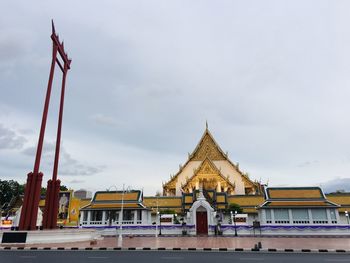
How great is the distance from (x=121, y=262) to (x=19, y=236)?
11.7 m

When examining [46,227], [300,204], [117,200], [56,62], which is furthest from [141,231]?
[56,62]


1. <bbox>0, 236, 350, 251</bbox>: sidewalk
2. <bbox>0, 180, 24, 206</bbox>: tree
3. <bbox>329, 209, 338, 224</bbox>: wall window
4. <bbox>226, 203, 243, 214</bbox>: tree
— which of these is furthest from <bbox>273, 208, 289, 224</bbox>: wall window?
<bbox>0, 180, 24, 206</bbox>: tree

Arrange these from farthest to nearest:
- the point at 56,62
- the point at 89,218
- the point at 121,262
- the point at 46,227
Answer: the point at 89,218
the point at 56,62
the point at 46,227
the point at 121,262

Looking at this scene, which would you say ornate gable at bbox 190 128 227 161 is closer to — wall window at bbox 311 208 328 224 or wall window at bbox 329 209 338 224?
wall window at bbox 311 208 328 224

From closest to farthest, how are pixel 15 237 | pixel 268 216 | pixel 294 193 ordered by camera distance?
pixel 15 237 → pixel 268 216 → pixel 294 193

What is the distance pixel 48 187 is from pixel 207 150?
3495 centimetres

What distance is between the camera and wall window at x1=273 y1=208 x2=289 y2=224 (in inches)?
1211

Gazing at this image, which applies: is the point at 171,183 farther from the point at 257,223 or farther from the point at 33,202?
the point at 33,202

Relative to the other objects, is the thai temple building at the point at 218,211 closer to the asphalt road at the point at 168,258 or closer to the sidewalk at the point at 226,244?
the sidewalk at the point at 226,244

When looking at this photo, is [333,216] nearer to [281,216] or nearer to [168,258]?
[281,216]

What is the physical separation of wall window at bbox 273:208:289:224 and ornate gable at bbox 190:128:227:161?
848 inches

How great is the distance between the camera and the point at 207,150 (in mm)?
53812

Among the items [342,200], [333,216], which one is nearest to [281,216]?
[333,216]

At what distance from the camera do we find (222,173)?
167 ft
